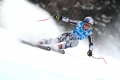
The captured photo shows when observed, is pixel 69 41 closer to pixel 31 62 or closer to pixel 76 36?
pixel 76 36

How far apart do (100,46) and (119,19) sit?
124 inches

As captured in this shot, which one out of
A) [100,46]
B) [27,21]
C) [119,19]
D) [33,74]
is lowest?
[33,74]

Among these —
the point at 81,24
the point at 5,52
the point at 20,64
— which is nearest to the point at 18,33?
the point at 81,24

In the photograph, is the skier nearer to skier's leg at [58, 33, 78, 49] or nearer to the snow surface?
skier's leg at [58, 33, 78, 49]

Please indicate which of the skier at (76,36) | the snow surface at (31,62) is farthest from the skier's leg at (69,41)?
the snow surface at (31,62)

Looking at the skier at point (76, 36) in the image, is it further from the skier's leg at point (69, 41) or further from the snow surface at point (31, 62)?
the snow surface at point (31, 62)

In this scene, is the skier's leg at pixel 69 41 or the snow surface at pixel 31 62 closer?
the snow surface at pixel 31 62

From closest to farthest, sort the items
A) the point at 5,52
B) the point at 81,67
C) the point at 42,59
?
1. the point at 5,52
2. the point at 42,59
3. the point at 81,67

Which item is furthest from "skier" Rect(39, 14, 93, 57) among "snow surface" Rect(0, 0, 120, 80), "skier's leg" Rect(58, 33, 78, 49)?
"snow surface" Rect(0, 0, 120, 80)

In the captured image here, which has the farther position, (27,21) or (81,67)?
(27,21)

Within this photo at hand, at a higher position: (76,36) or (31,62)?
(76,36)

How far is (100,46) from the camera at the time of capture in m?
18.3

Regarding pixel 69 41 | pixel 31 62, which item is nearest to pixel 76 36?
pixel 69 41

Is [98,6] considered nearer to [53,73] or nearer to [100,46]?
[100,46]
